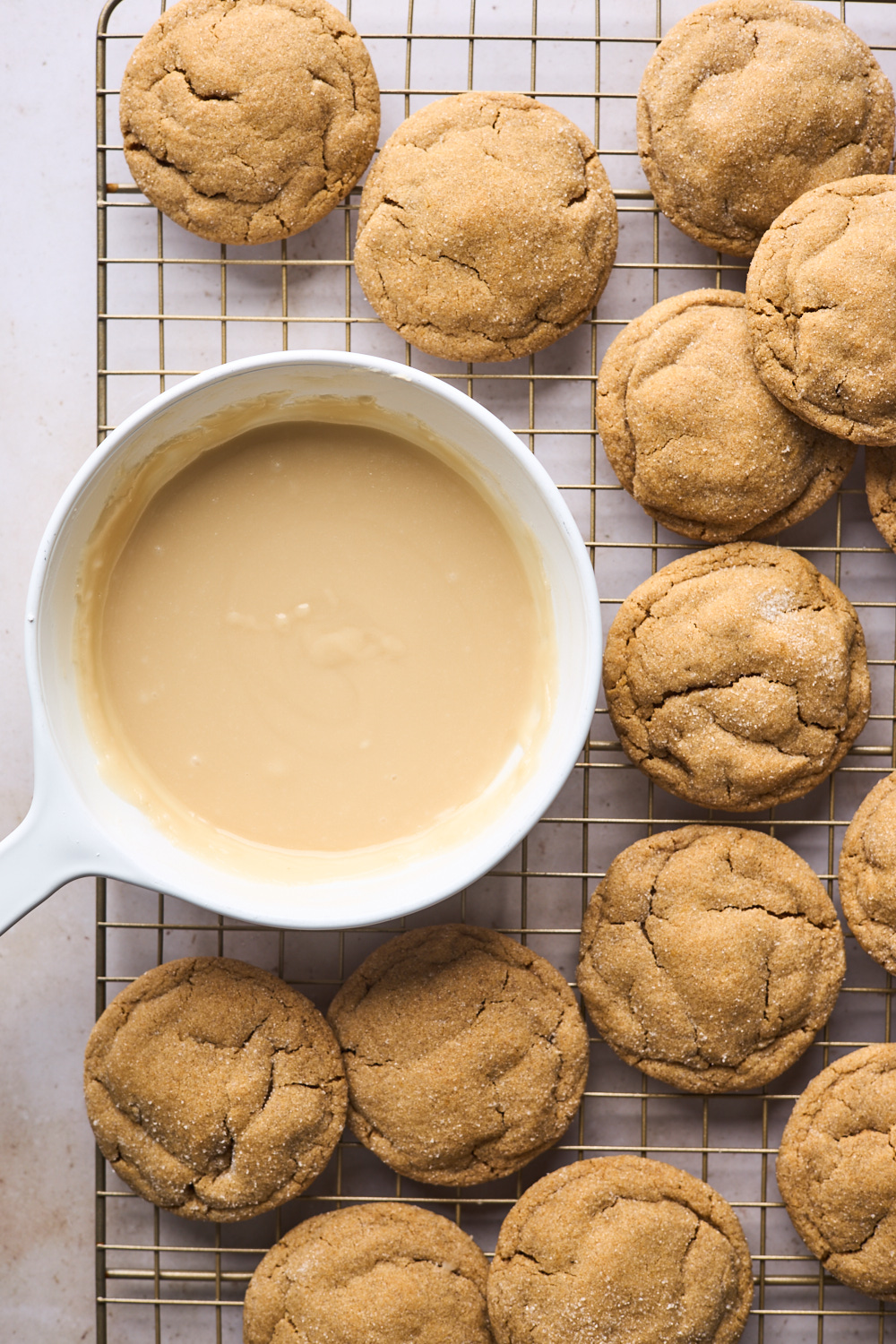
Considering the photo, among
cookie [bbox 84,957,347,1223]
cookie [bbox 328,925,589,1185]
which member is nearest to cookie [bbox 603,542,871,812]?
cookie [bbox 328,925,589,1185]

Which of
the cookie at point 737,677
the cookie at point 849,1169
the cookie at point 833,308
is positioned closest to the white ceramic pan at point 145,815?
the cookie at point 737,677

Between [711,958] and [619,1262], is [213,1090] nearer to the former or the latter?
[619,1262]

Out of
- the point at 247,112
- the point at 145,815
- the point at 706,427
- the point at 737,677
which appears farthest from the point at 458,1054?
the point at 247,112

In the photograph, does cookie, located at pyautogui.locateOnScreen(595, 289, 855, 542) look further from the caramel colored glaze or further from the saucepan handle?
the saucepan handle

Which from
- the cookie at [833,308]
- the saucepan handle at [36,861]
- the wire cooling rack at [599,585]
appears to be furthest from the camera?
the wire cooling rack at [599,585]

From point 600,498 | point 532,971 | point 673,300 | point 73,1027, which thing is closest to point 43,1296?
point 73,1027

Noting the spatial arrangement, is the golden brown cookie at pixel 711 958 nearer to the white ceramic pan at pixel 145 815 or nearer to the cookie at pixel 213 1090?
the white ceramic pan at pixel 145 815

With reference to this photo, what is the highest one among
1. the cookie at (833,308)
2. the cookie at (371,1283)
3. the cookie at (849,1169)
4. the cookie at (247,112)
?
the cookie at (247,112)

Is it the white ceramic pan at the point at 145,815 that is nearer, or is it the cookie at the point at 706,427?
the white ceramic pan at the point at 145,815
